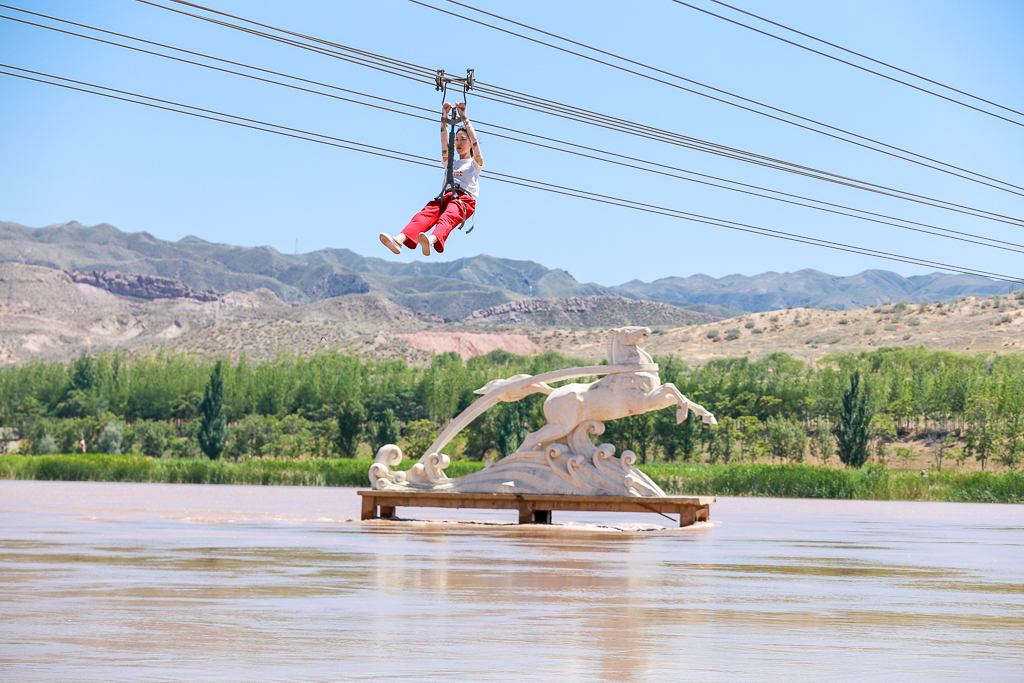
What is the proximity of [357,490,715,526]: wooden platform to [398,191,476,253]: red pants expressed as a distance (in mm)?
7943

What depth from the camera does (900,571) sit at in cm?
1208

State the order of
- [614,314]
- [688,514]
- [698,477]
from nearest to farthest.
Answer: [688,514] < [698,477] < [614,314]

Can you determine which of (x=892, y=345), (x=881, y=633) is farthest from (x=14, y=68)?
(x=892, y=345)

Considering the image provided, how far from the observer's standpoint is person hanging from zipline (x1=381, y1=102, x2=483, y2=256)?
10.8 m

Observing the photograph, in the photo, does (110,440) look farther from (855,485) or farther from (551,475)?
(551,475)

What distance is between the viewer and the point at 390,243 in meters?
10.4

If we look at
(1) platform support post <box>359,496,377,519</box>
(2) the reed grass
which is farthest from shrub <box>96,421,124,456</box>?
(1) platform support post <box>359,496,377,519</box>

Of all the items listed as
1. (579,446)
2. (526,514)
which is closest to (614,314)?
(526,514)

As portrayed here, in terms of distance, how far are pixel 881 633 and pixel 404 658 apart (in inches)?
133

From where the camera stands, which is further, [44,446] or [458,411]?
[458,411]

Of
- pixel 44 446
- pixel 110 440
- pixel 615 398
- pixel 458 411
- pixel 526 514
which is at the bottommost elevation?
pixel 526 514

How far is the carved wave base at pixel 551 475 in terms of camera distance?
18.6 metres

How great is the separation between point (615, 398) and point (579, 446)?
1079mm

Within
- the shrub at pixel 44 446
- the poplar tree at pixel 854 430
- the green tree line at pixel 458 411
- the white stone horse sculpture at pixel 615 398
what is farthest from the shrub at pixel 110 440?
the white stone horse sculpture at pixel 615 398
